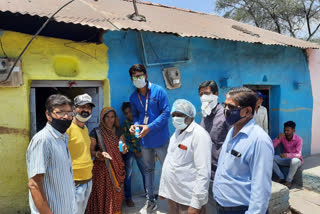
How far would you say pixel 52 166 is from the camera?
192cm

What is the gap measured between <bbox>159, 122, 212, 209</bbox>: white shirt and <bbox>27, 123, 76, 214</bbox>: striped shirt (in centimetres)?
95

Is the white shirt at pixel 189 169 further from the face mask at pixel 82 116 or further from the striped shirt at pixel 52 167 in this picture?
the face mask at pixel 82 116

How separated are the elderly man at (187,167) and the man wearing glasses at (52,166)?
0.94m

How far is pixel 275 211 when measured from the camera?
384 cm

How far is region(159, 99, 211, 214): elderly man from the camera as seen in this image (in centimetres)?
226

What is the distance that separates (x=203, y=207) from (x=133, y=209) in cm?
Answer: 161

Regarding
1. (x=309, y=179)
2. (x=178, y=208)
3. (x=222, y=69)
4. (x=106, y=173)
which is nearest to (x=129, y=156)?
(x=106, y=173)

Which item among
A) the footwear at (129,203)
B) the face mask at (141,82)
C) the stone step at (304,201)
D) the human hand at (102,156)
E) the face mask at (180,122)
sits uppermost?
the face mask at (141,82)

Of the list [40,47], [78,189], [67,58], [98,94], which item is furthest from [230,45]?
[78,189]

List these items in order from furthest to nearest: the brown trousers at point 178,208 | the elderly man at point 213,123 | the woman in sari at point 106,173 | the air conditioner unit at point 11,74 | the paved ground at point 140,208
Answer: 1. the paved ground at point 140,208
2. the woman in sari at point 106,173
3. the air conditioner unit at point 11,74
4. the elderly man at point 213,123
5. the brown trousers at point 178,208

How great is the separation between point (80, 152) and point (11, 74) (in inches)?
56.0

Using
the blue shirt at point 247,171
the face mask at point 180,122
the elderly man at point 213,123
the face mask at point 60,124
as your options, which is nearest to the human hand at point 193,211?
the blue shirt at point 247,171

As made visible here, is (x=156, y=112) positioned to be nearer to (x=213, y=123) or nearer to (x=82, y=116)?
(x=213, y=123)

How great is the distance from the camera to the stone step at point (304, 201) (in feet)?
13.4
